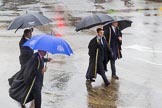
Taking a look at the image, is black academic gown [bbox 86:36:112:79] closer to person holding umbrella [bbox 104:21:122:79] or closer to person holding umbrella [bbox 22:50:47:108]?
person holding umbrella [bbox 104:21:122:79]

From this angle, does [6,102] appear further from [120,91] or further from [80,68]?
[80,68]

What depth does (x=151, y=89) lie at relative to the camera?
36.3 ft

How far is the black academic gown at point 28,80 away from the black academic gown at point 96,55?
307cm

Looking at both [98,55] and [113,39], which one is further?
[113,39]

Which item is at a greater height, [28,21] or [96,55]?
[28,21]

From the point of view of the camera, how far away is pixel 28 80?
823 cm

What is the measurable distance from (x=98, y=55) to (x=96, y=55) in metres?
0.06

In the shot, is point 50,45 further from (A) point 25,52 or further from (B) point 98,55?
(B) point 98,55

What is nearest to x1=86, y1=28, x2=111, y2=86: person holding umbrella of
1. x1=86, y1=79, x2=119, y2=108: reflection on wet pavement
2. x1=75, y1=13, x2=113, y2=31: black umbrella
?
x1=86, y1=79, x2=119, y2=108: reflection on wet pavement

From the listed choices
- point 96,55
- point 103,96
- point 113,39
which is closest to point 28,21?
point 96,55

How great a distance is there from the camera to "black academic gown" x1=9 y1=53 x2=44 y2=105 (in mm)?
8133

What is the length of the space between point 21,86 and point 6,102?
68.2 inches

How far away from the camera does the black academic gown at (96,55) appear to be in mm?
11180

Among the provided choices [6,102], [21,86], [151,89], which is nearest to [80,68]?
[151,89]
